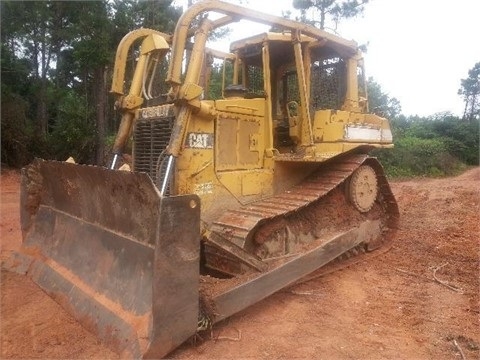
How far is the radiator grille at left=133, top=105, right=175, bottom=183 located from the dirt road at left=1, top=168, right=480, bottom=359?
183 cm

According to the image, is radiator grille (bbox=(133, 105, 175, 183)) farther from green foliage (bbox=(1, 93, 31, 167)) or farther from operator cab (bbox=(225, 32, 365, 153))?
green foliage (bbox=(1, 93, 31, 167))

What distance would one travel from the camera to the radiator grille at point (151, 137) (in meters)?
4.75

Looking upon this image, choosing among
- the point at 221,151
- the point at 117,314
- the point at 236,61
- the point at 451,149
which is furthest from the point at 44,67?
the point at 451,149

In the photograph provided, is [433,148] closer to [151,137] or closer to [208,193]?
[208,193]

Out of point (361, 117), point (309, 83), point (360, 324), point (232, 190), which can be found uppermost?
point (309, 83)

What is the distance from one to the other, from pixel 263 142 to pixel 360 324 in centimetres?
257

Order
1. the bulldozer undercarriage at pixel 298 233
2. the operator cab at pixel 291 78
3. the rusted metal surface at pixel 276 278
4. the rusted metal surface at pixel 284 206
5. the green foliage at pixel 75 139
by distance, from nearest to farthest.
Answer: the rusted metal surface at pixel 276 278, the bulldozer undercarriage at pixel 298 233, the rusted metal surface at pixel 284 206, the operator cab at pixel 291 78, the green foliage at pixel 75 139

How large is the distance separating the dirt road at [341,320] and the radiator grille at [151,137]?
1831 millimetres

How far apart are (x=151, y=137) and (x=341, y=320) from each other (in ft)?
9.71

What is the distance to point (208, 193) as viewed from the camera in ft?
15.8

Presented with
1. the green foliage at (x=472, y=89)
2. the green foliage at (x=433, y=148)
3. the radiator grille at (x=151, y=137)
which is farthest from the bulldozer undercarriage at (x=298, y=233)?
the green foliage at (x=472, y=89)

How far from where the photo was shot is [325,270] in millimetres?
5363

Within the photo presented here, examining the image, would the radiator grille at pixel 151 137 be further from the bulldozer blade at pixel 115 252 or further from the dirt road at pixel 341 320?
the dirt road at pixel 341 320

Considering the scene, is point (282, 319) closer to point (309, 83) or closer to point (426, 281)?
point (426, 281)
